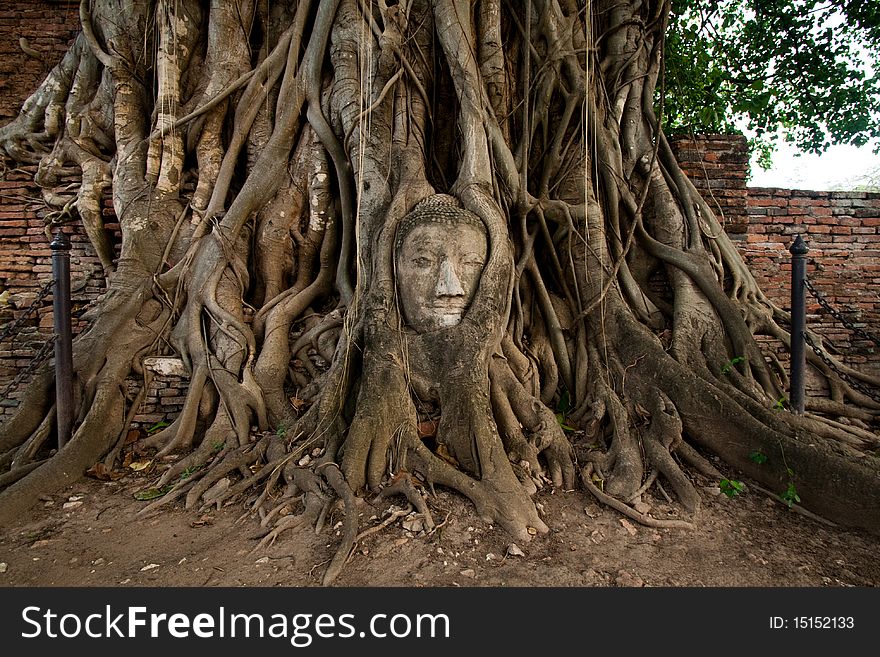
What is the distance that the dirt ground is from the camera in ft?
6.23

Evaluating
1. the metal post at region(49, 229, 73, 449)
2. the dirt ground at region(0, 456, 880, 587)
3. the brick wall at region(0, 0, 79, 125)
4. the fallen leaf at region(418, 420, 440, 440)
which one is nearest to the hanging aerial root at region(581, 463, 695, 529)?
the dirt ground at region(0, 456, 880, 587)

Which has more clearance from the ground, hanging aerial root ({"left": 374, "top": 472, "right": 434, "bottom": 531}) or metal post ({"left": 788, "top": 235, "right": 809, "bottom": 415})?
metal post ({"left": 788, "top": 235, "right": 809, "bottom": 415})

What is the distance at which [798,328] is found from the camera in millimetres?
2797

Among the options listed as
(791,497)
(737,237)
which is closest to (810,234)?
(737,237)

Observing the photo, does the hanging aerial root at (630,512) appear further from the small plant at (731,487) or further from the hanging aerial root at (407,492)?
the hanging aerial root at (407,492)

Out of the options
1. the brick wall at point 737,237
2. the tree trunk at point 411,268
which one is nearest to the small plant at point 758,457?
the tree trunk at point 411,268

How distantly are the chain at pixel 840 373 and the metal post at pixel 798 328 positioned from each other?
0.63m

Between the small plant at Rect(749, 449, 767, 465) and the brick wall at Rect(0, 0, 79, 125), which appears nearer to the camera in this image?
the small plant at Rect(749, 449, 767, 465)

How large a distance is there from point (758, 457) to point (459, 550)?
68.2 inches

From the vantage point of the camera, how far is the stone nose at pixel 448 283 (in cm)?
275

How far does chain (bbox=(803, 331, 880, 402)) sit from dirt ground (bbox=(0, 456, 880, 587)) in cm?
151

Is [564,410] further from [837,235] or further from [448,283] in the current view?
[837,235]

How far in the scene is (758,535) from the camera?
7.18 ft

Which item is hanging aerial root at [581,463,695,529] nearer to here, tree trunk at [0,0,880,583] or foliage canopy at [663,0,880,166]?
tree trunk at [0,0,880,583]
